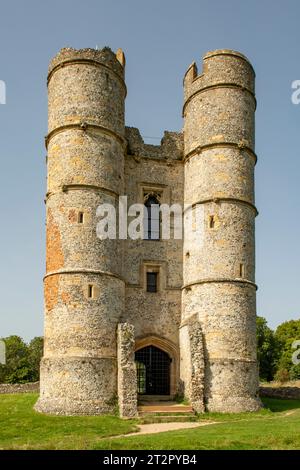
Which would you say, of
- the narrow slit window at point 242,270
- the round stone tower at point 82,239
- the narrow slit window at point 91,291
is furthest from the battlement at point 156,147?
the narrow slit window at point 91,291

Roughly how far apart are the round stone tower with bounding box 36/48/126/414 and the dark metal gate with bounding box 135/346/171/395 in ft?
9.93

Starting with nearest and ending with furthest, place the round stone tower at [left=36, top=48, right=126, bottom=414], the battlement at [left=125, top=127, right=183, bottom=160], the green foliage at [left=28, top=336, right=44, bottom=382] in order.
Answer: the round stone tower at [left=36, top=48, right=126, bottom=414] → the battlement at [left=125, top=127, right=183, bottom=160] → the green foliage at [left=28, top=336, right=44, bottom=382]

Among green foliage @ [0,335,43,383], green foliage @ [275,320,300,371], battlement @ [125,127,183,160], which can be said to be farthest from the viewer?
green foliage @ [275,320,300,371]

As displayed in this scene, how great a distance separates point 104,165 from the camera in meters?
24.1

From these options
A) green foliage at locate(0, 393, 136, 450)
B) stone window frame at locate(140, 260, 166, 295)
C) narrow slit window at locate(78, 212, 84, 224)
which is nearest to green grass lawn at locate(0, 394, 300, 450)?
green foliage at locate(0, 393, 136, 450)

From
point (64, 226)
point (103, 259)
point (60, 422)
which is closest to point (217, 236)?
point (103, 259)

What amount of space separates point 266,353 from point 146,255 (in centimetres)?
3471

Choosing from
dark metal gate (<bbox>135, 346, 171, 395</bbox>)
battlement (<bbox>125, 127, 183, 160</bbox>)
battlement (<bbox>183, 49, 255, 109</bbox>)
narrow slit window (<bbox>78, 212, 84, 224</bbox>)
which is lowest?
dark metal gate (<bbox>135, 346, 171, 395</bbox>)

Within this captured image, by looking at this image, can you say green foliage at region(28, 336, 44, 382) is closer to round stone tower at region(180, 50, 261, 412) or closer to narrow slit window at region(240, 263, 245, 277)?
round stone tower at region(180, 50, 261, 412)

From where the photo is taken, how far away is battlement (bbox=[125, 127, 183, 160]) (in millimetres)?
27203

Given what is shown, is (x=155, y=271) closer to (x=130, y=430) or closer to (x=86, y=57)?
(x=130, y=430)

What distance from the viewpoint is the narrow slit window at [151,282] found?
86.0 feet

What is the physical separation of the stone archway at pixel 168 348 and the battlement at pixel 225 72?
1152cm
